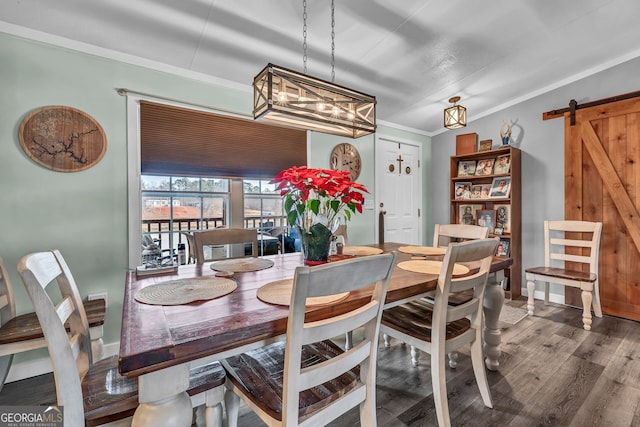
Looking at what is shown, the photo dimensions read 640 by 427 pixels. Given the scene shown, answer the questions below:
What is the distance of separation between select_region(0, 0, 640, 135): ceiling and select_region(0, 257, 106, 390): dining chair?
62.0 inches

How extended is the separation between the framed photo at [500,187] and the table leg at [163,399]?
3795mm

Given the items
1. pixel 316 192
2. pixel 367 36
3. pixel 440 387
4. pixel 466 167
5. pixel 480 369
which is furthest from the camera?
pixel 466 167

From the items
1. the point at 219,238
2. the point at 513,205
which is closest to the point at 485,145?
the point at 513,205

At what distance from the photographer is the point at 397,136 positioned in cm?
405

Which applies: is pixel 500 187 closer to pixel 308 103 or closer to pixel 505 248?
pixel 505 248

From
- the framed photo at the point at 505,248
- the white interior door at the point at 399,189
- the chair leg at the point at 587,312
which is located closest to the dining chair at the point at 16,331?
the white interior door at the point at 399,189

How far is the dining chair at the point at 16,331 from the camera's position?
1.48 meters

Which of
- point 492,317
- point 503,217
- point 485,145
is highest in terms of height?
point 485,145

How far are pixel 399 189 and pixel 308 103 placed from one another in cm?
284

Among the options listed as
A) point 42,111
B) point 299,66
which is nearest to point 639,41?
point 299,66

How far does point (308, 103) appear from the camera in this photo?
1562 mm

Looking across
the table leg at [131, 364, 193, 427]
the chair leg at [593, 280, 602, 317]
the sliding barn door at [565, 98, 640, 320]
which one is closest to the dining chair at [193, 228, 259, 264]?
the table leg at [131, 364, 193, 427]

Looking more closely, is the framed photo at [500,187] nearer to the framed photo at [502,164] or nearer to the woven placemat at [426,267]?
the framed photo at [502,164]

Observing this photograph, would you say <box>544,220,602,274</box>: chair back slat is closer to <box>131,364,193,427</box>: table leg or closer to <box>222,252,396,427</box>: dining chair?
<box>222,252,396,427</box>: dining chair
